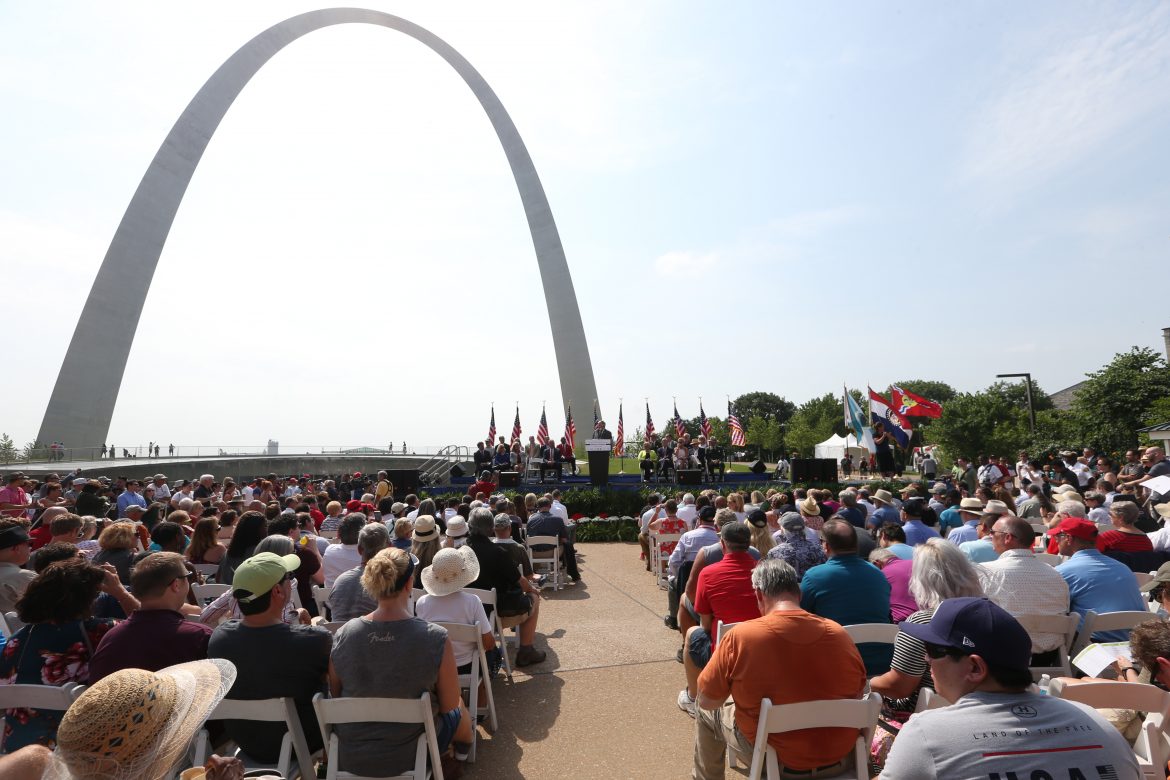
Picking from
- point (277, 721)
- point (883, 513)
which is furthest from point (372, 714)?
point (883, 513)

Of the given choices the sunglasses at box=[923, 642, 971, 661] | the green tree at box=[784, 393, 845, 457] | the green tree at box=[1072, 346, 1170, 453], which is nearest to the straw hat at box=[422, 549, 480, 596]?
the sunglasses at box=[923, 642, 971, 661]

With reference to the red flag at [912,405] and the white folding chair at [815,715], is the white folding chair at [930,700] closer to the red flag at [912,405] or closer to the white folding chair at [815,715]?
the white folding chair at [815,715]

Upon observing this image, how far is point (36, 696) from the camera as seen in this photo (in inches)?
105

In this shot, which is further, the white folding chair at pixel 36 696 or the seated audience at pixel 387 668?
the seated audience at pixel 387 668

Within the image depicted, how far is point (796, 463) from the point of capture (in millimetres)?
17984

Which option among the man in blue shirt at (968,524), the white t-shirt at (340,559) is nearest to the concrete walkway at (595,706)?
the white t-shirt at (340,559)

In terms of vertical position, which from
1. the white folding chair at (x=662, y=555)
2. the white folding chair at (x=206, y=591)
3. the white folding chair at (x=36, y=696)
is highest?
the white folding chair at (x=36, y=696)

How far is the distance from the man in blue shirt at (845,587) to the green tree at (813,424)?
161 ft

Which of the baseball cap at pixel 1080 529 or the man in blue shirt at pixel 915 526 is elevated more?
the baseball cap at pixel 1080 529

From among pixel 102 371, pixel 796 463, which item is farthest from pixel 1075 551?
pixel 102 371

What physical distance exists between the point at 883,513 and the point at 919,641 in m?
5.46

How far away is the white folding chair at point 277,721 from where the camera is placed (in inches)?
107

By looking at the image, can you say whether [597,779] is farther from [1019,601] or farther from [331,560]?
[331,560]

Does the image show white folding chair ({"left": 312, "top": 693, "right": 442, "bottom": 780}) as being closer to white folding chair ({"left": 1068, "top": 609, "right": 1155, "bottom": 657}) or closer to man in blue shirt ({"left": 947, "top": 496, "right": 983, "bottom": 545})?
white folding chair ({"left": 1068, "top": 609, "right": 1155, "bottom": 657})
